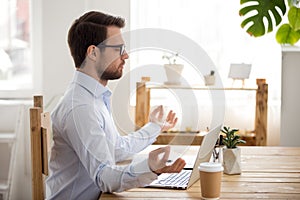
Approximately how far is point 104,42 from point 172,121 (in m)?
0.45

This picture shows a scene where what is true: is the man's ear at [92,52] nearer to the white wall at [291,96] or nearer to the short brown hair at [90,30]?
the short brown hair at [90,30]

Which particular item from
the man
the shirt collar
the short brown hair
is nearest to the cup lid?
the man

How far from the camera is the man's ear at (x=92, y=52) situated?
187 cm

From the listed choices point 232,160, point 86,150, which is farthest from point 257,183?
point 86,150

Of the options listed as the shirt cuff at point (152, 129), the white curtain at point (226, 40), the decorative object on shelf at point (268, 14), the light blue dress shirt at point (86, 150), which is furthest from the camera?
the white curtain at point (226, 40)

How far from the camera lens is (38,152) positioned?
1920mm

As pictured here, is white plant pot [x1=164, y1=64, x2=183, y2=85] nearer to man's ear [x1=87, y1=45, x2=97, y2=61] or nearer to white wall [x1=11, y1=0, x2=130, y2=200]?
white wall [x1=11, y1=0, x2=130, y2=200]

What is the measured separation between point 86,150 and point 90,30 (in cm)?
42

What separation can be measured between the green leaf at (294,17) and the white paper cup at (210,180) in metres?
1.81

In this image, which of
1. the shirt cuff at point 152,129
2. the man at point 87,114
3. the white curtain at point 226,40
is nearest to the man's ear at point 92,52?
the man at point 87,114

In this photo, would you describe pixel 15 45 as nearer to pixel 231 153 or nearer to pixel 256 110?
pixel 256 110

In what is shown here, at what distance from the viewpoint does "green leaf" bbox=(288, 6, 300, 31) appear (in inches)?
127

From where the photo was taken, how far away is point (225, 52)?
4.05 meters

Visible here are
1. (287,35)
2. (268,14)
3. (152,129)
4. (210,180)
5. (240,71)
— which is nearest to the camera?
(210,180)
